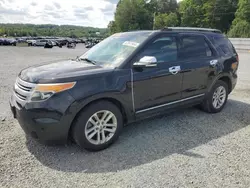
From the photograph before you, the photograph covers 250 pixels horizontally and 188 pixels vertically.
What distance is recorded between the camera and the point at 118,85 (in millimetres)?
3400

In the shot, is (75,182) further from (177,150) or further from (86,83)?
(177,150)

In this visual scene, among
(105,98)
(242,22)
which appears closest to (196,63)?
(105,98)

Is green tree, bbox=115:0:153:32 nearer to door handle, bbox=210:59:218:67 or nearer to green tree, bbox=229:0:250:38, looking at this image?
green tree, bbox=229:0:250:38

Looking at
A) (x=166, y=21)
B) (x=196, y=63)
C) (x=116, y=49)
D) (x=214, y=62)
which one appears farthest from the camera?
(x=166, y=21)

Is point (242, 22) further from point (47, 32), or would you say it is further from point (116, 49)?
point (47, 32)

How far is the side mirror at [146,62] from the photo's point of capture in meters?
3.45

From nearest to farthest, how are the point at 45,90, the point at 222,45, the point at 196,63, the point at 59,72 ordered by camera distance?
the point at 45,90
the point at 59,72
the point at 196,63
the point at 222,45

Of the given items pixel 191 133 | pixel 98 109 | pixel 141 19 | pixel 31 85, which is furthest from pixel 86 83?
pixel 141 19

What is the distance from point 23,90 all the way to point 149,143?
1994 millimetres

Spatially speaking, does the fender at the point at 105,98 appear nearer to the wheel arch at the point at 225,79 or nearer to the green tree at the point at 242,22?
the wheel arch at the point at 225,79

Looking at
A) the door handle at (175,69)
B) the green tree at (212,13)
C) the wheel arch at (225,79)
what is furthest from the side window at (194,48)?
the green tree at (212,13)

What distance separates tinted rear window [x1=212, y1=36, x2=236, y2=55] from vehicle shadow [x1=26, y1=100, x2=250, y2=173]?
1.33 meters

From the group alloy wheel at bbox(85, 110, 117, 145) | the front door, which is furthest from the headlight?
the front door

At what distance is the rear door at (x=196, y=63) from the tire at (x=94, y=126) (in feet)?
5.01
